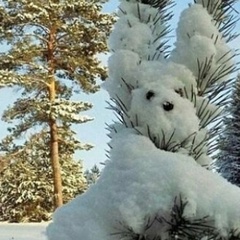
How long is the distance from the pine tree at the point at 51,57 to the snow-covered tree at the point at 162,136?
1244cm

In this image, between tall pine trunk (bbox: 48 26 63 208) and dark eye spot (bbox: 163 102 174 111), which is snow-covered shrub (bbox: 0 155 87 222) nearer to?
tall pine trunk (bbox: 48 26 63 208)

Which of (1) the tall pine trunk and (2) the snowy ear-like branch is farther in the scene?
(1) the tall pine trunk

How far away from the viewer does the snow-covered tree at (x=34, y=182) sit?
48.7ft

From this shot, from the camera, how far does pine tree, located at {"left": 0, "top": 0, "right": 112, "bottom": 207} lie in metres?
13.6

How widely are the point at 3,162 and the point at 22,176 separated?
1449 millimetres

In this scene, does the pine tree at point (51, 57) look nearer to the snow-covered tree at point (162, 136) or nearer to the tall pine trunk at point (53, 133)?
the tall pine trunk at point (53, 133)

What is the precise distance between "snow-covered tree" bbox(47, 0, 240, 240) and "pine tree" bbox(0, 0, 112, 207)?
1244 centimetres

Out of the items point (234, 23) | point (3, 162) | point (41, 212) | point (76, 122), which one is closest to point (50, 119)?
point (76, 122)

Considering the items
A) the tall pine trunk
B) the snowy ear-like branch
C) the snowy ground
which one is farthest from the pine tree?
the snowy ear-like branch

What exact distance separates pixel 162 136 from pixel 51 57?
43.8 feet

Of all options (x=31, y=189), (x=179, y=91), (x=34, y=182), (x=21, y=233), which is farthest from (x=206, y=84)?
(x=31, y=189)

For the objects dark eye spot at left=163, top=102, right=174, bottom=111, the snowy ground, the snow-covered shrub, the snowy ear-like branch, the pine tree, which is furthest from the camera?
the snow-covered shrub

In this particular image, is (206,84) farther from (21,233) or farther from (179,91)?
(21,233)

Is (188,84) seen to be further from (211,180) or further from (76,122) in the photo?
(76,122)
